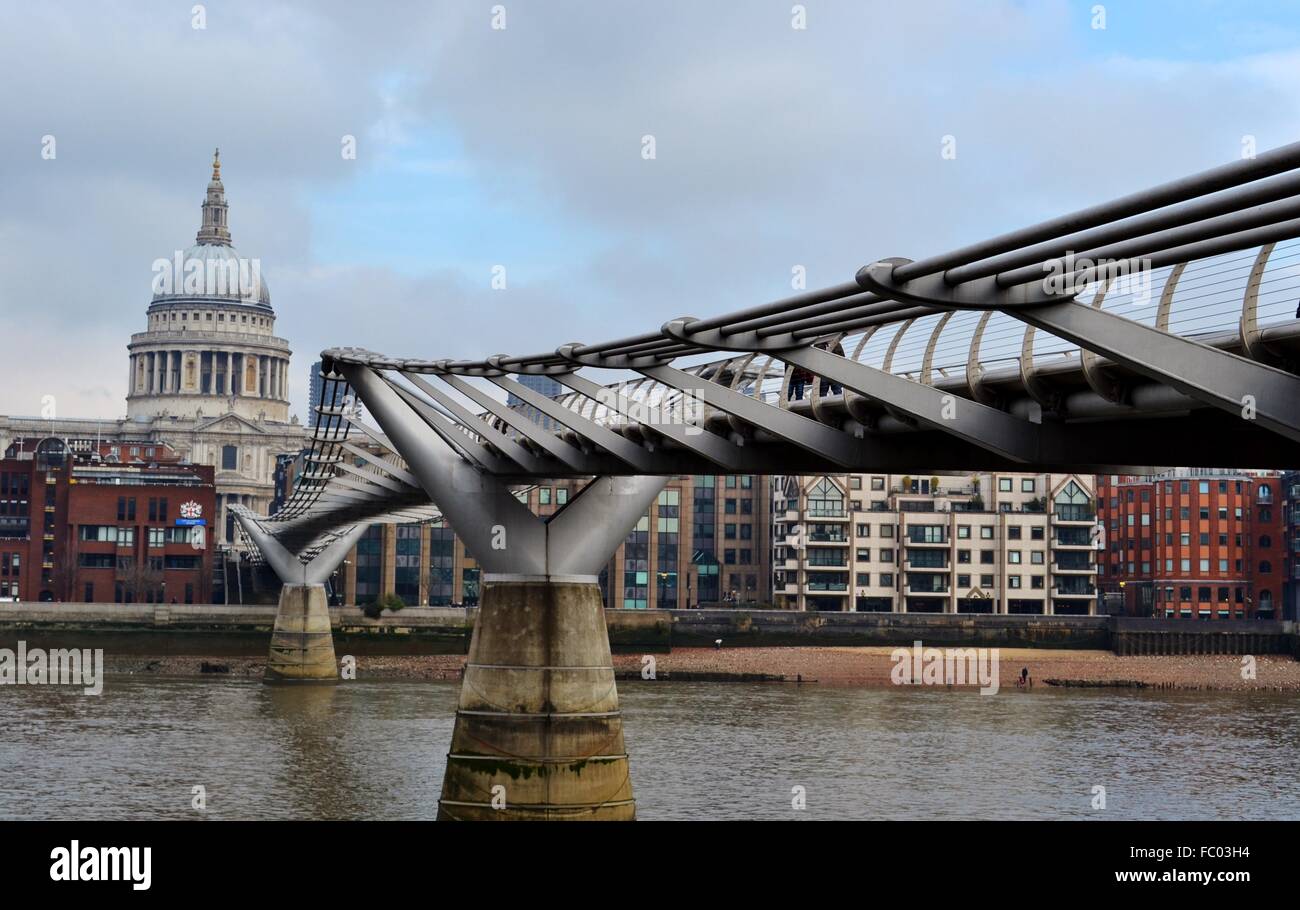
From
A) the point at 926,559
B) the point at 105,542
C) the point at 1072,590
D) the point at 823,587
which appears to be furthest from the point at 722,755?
the point at 105,542

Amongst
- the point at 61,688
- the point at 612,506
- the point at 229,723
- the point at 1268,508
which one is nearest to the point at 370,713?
the point at 229,723

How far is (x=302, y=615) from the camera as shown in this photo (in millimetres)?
75125

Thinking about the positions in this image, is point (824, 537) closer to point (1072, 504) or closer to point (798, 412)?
point (1072, 504)

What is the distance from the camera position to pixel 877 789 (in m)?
37.2

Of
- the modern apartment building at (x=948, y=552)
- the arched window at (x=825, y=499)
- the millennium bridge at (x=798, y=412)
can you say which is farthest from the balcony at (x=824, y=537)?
the millennium bridge at (x=798, y=412)

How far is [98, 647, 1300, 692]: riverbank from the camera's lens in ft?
256

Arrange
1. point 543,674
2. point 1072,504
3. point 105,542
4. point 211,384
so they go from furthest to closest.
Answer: point 211,384, point 105,542, point 1072,504, point 543,674

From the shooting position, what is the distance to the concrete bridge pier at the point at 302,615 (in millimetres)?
72938

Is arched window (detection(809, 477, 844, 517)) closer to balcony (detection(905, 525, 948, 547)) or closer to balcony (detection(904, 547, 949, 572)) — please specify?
balcony (detection(905, 525, 948, 547))

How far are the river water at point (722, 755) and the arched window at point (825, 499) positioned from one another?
87.8ft

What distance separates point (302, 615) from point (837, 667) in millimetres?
23714

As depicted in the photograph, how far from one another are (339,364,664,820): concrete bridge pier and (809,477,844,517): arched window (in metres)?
61.6
